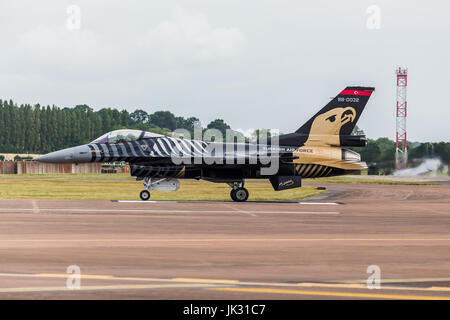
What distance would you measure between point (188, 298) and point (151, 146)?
18.7 m

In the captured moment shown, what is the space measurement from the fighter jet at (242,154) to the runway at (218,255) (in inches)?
266

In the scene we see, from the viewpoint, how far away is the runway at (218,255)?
713cm

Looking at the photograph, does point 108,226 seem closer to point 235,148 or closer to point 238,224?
point 238,224

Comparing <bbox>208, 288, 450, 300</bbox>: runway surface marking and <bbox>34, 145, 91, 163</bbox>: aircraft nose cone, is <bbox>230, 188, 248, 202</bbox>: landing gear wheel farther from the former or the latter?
<bbox>208, 288, 450, 300</bbox>: runway surface marking

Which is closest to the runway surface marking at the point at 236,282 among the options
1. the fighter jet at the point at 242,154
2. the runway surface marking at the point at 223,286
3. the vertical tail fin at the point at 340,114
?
the runway surface marking at the point at 223,286

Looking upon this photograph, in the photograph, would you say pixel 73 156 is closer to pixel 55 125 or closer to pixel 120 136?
pixel 120 136

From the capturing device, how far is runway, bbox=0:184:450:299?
713cm

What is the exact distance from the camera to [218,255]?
389 inches

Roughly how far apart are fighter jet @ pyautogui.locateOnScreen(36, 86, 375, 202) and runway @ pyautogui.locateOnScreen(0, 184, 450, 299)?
6752mm

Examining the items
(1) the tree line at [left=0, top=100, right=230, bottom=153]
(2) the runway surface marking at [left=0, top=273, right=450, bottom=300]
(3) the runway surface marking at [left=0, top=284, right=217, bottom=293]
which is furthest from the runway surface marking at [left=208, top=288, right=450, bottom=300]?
(1) the tree line at [left=0, top=100, right=230, bottom=153]

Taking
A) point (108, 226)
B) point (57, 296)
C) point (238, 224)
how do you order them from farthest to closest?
1. point (238, 224)
2. point (108, 226)
3. point (57, 296)

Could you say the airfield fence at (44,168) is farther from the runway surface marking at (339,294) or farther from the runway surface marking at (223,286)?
the runway surface marking at (339,294)
